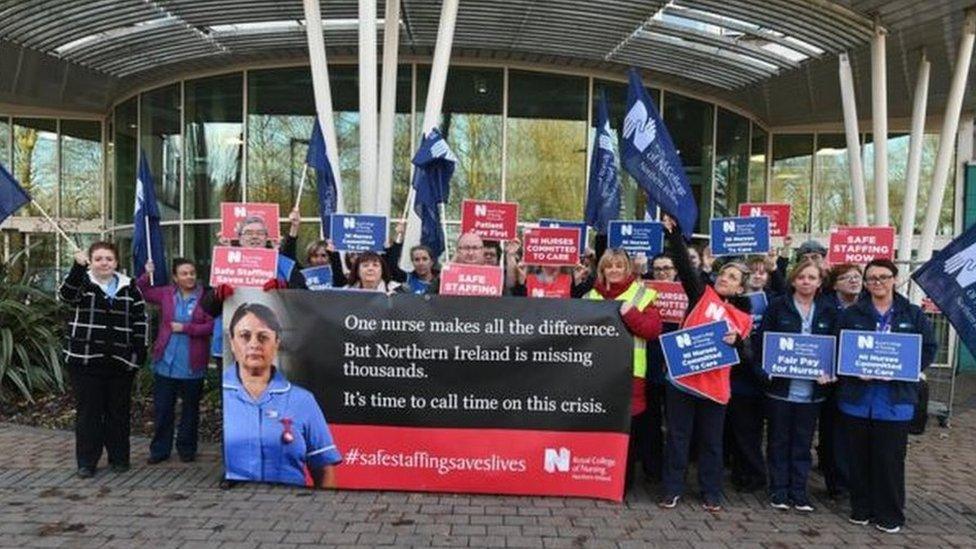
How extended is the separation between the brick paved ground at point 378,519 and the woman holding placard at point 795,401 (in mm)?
202

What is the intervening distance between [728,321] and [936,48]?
9.00 metres

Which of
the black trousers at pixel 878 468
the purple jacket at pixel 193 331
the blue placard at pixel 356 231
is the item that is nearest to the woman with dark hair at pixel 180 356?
the purple jacket at pixel 193 331

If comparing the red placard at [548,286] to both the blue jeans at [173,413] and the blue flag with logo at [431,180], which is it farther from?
the blue jeans at [173,413]

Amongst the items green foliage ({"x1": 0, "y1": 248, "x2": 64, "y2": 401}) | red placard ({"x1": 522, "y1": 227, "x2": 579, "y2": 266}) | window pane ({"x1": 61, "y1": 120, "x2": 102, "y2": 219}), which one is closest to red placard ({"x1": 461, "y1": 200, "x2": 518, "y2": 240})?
red placard ({"x1": 522, "y1": 227, "x2": 579, "y2": 266})

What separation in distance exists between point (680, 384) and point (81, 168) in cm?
1548

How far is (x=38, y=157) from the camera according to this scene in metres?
17.4

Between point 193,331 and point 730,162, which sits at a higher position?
point 730,162

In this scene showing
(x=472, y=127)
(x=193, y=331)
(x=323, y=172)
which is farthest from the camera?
(x=472, y=127)

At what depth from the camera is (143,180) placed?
7219 mm

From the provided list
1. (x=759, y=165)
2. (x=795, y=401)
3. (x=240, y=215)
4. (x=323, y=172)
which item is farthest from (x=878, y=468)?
(x=759, y=165)

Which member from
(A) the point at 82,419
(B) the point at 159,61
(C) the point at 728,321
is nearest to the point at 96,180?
(B) the point at 159,61

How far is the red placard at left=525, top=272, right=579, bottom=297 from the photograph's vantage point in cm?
654

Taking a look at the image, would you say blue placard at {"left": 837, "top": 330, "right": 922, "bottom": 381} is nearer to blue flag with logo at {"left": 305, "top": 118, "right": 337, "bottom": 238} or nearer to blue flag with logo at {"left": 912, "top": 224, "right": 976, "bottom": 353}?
blue flag with logo at {"left": 912, "top": 224, "right": 976, "bottom": 353}

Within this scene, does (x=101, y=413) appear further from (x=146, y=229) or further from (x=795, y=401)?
(x=795, y=401)
